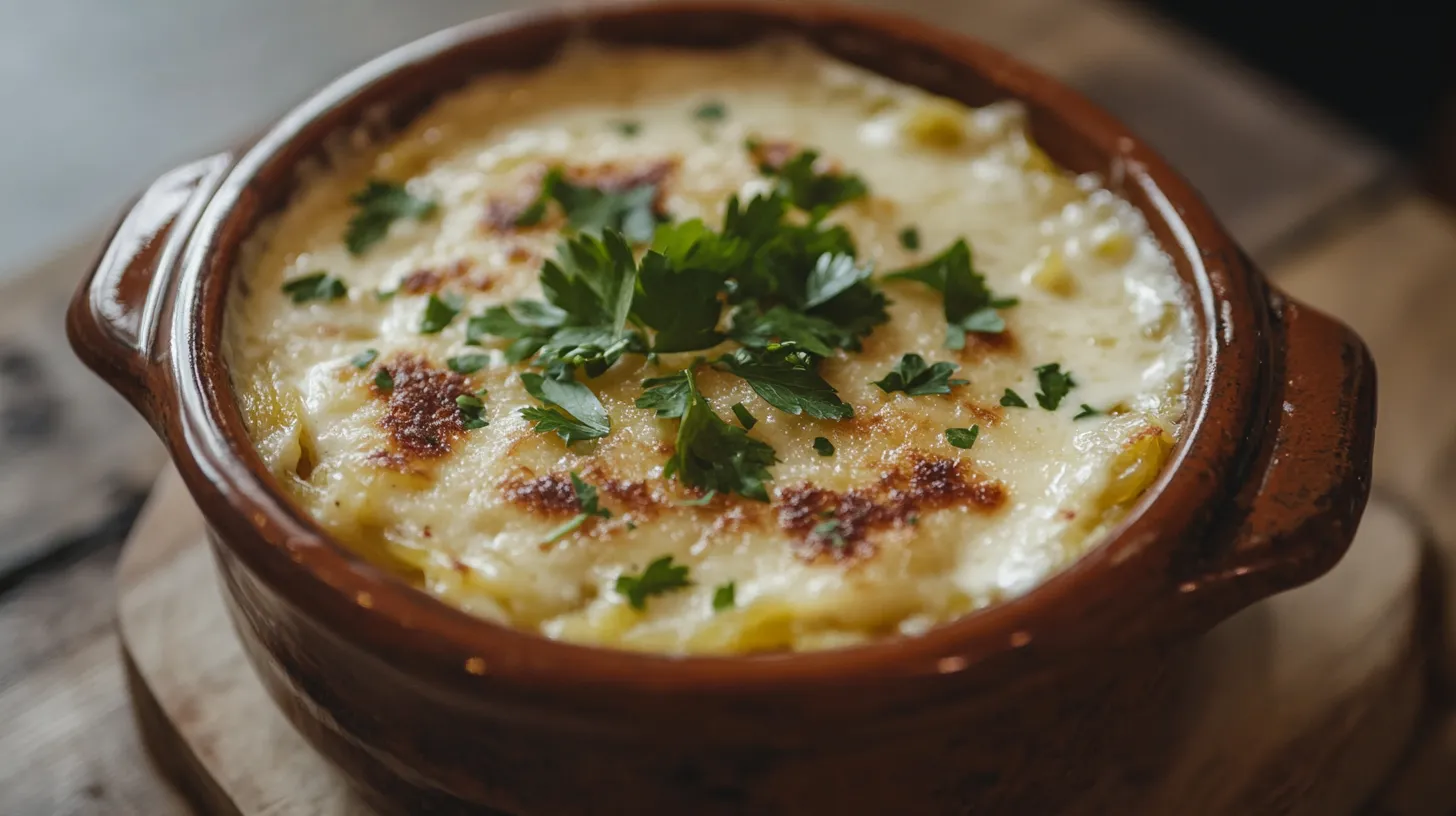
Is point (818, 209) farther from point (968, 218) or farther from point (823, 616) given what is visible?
point (823, 616)

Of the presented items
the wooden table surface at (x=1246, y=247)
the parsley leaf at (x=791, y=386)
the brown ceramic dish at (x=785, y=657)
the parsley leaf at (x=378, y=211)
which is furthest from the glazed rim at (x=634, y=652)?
the wooden table surface at (x=1246, y=247)

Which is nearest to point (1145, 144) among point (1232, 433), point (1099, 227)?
point (1099, 227)

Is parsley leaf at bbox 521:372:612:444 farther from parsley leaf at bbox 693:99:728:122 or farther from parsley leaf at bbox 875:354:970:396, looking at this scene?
parsley leaf at bbox 693:99:728:122

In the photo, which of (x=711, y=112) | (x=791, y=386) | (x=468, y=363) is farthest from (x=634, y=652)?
(x=711, y=112)

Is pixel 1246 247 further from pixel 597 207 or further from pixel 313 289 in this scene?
pixel 313 289

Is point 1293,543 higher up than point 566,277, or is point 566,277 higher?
point 566,277

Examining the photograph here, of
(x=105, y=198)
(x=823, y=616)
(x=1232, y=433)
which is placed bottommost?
(x=105, y=198)

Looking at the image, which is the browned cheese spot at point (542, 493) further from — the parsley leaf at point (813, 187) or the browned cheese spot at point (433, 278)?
the parsley leaf at point (813, 187)
